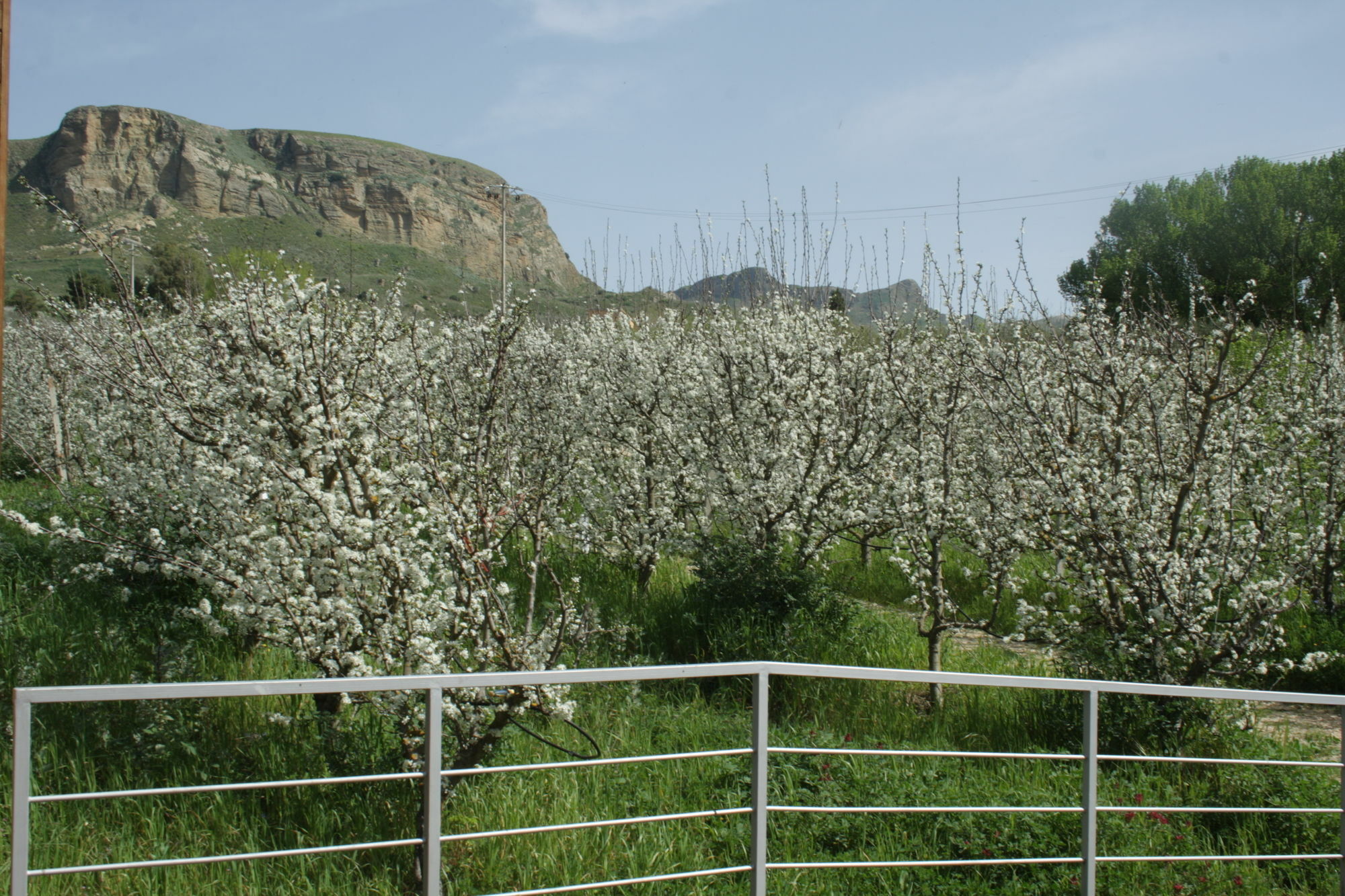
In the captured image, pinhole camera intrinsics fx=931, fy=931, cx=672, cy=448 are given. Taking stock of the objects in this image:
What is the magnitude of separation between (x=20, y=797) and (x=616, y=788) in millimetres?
3192

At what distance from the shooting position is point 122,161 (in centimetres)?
9406

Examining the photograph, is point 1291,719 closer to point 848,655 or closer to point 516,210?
point 848,655

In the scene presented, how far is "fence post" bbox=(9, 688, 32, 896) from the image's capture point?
2.29 metres

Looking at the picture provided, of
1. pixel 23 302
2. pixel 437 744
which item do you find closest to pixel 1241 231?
pixel 437 744

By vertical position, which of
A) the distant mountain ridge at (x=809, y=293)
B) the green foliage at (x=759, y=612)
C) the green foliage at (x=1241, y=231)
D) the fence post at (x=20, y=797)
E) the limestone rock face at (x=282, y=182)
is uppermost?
the limestone rock face at (x=282, y=182)

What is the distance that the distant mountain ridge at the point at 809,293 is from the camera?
11914 millimetres

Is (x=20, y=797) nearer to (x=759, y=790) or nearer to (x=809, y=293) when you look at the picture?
(x=759, y=790)

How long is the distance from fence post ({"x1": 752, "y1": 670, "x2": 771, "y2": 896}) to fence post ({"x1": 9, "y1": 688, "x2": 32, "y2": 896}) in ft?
6.68

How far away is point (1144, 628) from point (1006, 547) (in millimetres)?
1309

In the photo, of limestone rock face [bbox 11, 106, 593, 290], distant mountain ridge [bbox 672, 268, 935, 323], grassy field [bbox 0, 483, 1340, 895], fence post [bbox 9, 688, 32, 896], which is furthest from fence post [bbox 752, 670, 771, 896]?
limestone rock face [bbox 11, 106, 593, 290]

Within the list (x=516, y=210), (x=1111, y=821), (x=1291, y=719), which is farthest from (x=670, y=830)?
(x=516, y=210)

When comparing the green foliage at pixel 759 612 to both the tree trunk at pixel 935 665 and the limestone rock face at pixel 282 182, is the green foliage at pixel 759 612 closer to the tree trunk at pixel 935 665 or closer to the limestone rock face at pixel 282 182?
the tree trunk at pixel 935 665

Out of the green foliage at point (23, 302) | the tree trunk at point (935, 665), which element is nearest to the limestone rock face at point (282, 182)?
the green foliage at point (23, 302)

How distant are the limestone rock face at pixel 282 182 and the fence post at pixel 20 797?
2995 inches
